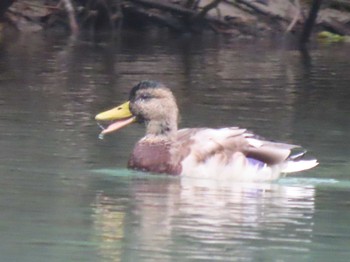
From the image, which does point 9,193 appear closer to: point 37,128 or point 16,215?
point 16,215

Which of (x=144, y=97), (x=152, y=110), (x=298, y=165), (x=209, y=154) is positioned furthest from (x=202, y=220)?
(x=144, y=97)

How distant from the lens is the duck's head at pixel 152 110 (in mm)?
10055

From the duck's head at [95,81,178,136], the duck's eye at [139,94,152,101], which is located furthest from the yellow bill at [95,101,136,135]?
the duck's eye at [139,94,152,101]

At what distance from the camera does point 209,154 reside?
9.59 metres

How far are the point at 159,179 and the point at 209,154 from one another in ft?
1.25

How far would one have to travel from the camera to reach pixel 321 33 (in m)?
25.9

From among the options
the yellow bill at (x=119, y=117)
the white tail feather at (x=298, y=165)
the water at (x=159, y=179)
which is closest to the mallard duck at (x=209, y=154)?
the white tail feather at (x=298, y=165)

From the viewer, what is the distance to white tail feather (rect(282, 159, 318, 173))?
383 inches

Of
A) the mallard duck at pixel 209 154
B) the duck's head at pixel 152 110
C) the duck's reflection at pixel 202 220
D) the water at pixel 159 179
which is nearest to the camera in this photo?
the duck's reflection at pixel 202 220

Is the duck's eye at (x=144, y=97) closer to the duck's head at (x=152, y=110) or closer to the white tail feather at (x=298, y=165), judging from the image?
the duck's head at (x=152, y=110)

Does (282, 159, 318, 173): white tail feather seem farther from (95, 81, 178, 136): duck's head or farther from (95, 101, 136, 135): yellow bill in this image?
(95, 101, 136, 135): yellow bill

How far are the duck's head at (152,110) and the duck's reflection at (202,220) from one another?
1.86 ft

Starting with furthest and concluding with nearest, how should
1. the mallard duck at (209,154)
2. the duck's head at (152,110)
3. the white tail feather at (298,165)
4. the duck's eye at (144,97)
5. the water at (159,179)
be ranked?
Result: the duck's eye at (144,97)
the duck's head at (152,110)
the white tail feather at (298,165)
the mallard duck at (209,154)
the water at (159,179)

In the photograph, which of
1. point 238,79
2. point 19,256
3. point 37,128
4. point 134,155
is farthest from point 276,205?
point 238,79
